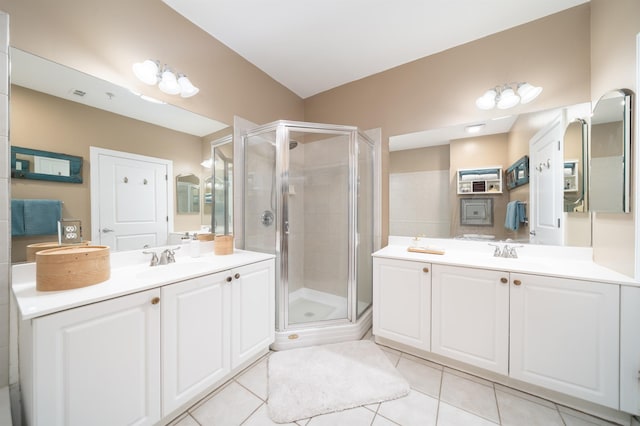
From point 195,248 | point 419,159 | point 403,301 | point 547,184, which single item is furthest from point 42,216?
point 547,184

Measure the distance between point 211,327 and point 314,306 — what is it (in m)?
1.23

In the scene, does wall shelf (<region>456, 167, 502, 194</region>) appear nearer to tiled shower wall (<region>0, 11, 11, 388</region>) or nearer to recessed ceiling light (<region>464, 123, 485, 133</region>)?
recessed ceiling light (<region>464, 123, 485, 133</region>)

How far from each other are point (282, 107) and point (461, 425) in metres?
3.08

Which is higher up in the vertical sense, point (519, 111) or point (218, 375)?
point (519, 111)

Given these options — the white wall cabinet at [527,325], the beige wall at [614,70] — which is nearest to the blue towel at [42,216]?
the white wall cabinet at [527,325]

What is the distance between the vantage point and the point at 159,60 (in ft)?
5.33

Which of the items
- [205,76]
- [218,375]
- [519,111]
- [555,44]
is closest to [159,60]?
[205,76]

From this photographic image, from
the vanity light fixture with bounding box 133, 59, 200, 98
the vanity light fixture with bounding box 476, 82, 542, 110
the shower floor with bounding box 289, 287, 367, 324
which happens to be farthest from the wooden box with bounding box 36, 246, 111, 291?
the vanity light fixture with bounding box 476, 82, 542, 110

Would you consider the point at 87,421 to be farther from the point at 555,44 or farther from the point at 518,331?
the point at 555,44

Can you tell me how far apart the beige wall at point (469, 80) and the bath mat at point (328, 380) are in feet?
3.83

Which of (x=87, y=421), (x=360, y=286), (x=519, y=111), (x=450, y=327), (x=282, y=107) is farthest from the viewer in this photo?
(x=282, y=107)

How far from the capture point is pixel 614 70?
54.5 inches

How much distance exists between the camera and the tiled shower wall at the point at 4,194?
108 centimetres

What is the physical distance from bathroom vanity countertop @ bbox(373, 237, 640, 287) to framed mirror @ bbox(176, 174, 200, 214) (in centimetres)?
156
